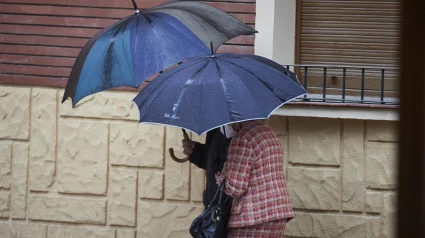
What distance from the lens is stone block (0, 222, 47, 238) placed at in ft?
23.5

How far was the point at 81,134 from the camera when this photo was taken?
699 centimetres

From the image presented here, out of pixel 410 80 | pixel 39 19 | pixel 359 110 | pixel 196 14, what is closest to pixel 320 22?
pixel 359 110

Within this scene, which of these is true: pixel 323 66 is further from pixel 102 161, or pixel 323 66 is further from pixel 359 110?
pixel 102 161

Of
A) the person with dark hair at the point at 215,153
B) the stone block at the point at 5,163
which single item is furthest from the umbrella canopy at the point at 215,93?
the stone block at the point at 5,163

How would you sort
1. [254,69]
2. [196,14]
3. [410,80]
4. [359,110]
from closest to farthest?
[410,80] < [254,69] < [196,14] < [359,110]

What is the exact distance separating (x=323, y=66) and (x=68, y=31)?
78.6 inches

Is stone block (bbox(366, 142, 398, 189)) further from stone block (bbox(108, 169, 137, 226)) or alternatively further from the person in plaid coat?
stone block (bbox(108, 169, 137, 226))

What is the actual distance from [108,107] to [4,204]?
121cm

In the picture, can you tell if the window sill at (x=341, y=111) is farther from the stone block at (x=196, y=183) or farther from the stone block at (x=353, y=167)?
the stone block at (x=196, y=183)

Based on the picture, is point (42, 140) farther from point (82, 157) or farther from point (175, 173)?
point (175, 173)

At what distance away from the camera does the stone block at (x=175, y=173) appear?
6840 mm

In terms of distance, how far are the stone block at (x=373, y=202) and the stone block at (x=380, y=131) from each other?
1.36 ft

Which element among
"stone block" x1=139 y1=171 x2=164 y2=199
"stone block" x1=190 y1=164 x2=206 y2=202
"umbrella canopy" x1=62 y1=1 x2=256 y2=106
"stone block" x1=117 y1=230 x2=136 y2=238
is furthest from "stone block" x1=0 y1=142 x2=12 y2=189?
"umbrella canopy" x1=62 y1=1 x2=256 y2=106

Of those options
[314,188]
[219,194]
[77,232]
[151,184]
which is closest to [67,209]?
[77,232]
